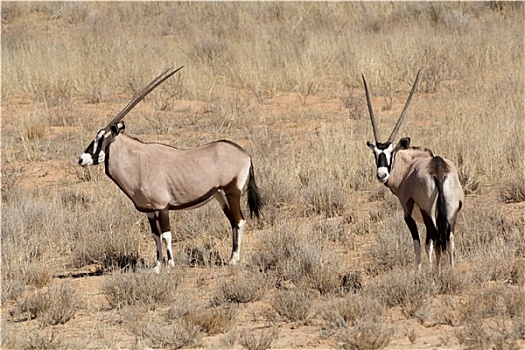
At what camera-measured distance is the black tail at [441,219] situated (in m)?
7.16

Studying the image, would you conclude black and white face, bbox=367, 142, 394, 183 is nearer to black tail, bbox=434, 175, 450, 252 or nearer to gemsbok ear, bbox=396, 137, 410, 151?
gemsbok ear, bbox=396, 137, 410, 151

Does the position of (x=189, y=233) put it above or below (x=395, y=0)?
below

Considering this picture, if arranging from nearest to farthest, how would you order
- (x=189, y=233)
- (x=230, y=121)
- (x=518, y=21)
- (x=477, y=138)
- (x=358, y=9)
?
(x=189, y=233) < (x=477, y=138) < (x=230, y=121) < (x=518, y=21) < (x=358, y=9)

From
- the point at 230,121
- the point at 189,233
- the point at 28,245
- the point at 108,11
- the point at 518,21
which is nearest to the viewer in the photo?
the point at 28,245

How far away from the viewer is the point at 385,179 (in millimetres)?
7527

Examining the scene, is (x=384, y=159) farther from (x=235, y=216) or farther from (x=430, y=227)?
(x=235, y=216)

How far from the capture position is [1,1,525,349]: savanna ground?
7.06 m

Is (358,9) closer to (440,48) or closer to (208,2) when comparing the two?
(208,2)

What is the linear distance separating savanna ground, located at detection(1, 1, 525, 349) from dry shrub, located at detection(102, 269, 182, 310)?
0.7 inches

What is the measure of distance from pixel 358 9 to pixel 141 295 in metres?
17.7

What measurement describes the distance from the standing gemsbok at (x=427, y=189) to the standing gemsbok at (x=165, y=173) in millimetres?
1678

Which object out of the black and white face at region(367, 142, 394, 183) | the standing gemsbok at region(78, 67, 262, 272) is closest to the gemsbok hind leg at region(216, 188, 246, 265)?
the standing gemsbok at region(78, 67, 262, 272)

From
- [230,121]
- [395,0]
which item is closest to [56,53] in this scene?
[230,121]

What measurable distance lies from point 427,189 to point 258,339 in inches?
72.4
